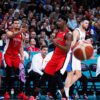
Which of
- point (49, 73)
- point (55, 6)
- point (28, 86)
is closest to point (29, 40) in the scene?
point (28, 86)

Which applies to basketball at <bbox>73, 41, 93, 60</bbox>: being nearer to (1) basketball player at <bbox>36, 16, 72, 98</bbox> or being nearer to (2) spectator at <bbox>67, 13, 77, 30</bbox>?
(1) basketball player at <bbox>36, 16, 72, 98</bbox>

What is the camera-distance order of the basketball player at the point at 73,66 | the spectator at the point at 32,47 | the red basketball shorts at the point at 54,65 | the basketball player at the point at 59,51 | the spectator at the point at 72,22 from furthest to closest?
the spectator at the point at 72,22
the spectator at the point at 32,47
the basketball player at the point at 73,66
the red basketball shorts at the point at 54,65
the basketball player at the point at 59,51

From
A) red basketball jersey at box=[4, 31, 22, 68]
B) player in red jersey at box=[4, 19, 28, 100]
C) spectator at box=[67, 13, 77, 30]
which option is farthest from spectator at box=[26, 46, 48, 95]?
spectator at box=[67, 13, 77, 30]

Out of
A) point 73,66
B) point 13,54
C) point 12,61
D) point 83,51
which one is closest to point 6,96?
point 12,61

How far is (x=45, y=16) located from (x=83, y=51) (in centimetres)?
852

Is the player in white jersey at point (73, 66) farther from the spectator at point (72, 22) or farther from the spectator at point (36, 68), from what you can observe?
the spectator at point (72, 22)

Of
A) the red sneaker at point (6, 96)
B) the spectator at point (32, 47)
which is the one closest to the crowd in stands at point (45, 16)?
the spectator at point (32, 47)

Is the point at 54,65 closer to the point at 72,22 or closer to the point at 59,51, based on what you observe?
the point at 59,51

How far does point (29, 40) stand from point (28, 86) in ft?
8.20

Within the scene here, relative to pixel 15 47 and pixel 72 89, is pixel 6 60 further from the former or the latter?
pixel 72 89

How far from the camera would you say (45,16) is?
20.1 meters

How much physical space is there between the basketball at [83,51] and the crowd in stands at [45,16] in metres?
3.63

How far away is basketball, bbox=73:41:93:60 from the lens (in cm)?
1173

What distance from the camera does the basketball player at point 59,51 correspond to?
11633mm
